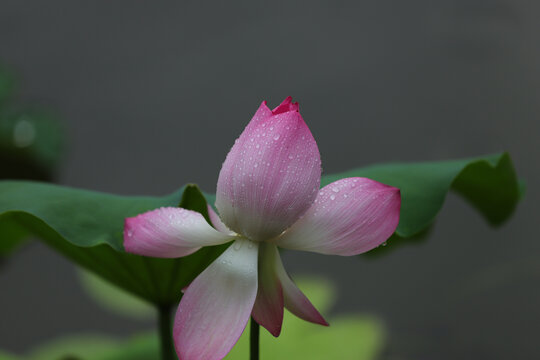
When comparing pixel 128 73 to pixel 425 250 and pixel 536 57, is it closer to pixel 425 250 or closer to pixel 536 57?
pixel 425 250

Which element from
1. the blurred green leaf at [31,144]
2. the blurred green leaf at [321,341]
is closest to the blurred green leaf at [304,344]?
the blurred green leaf at [321,341]

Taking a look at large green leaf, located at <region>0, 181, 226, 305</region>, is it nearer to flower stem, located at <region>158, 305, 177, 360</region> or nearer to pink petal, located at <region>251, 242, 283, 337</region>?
flower stem, located at <region>158, 305, 177, 360</region>

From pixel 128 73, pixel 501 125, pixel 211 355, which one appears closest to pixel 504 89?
pixel 501 125

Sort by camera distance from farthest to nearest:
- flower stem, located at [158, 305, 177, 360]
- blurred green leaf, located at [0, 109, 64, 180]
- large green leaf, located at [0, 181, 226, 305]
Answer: blurred green leaf, located at [0, 109, 64, 180] < flower stem, located at [158, 305, 177, 360] < large green leaf, located at [0, 181, 226, 305]

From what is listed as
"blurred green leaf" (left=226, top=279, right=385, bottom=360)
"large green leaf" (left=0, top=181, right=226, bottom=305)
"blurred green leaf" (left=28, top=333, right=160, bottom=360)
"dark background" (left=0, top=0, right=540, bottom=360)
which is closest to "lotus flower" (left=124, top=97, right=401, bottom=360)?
"large green leaf" (left=0, top=181, right=226, bottom=305)

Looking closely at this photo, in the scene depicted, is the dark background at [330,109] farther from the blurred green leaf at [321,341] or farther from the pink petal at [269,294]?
the pink petal at [269,294]

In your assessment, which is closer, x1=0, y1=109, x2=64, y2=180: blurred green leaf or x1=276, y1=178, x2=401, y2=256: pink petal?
x1=276, y1=178, x2=401, y2=256: pink petal

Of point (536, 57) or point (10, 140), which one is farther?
point (10, 140)
